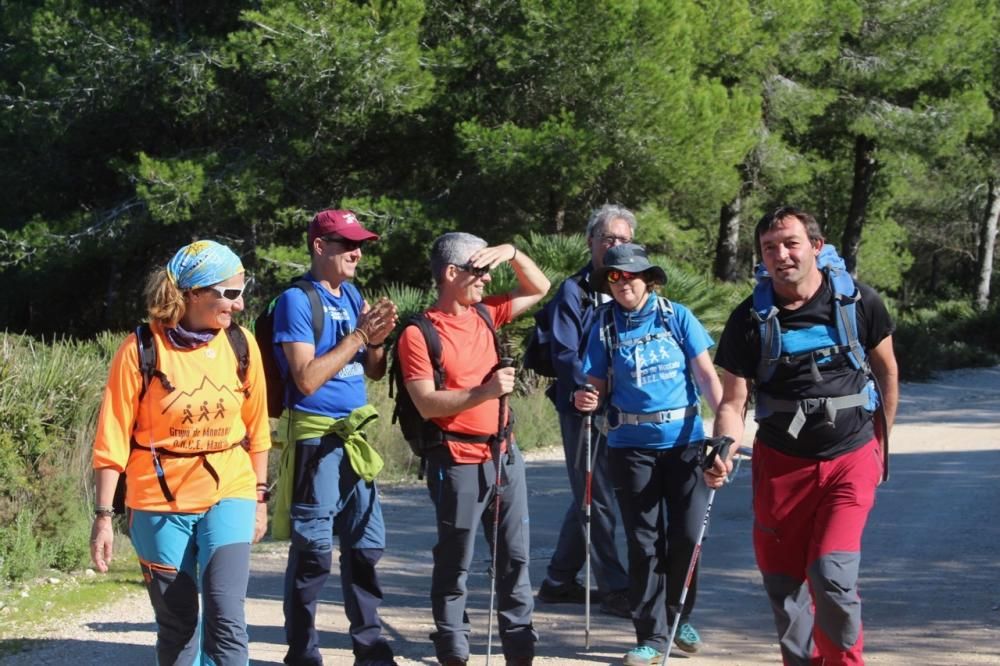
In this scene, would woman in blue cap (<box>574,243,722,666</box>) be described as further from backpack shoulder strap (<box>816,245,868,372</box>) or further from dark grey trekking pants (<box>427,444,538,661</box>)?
backpack shoulder strap (<box>816,245,868,372</box>)

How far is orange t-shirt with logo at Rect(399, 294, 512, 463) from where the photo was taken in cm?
500

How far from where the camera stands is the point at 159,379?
4160 millimetres

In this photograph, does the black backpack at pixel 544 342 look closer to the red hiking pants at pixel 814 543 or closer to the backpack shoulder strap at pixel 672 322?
the backpack shoulder strap at pixel 672 322

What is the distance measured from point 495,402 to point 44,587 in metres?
3.18

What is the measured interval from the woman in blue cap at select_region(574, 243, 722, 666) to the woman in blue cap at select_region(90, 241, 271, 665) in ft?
5.85

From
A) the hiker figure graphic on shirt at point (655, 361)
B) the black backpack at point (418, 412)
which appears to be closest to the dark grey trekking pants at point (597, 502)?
the hiker figure graphic on shirt at point (655, 361)

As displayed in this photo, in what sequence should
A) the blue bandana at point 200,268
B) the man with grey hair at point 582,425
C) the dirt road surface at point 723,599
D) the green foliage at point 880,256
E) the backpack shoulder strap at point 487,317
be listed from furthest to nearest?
the green foliage at point 880,256 < the man with grey hair at point 582,425 < the dirt road surface at point 723,599 < the backpack shoulder strap at point 487,317 < the blue bandana at point 200,268

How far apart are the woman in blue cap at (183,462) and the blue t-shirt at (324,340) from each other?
0.69 m

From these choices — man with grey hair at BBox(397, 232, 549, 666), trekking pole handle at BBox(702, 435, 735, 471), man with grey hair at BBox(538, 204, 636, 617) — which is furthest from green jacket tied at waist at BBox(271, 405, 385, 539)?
trekking pole handle at BBox(702, 435, 735, 471)

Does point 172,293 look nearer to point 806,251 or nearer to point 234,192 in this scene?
point 806,251

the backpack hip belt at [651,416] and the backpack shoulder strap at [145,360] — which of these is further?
the backpack hip belt at [651,416]

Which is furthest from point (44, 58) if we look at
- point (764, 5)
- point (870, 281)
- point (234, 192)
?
point (870, 281)

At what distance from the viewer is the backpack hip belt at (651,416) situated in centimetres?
531

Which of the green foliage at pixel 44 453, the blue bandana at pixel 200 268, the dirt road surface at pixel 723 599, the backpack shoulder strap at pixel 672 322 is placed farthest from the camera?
the green foliage at pixel 44 453
